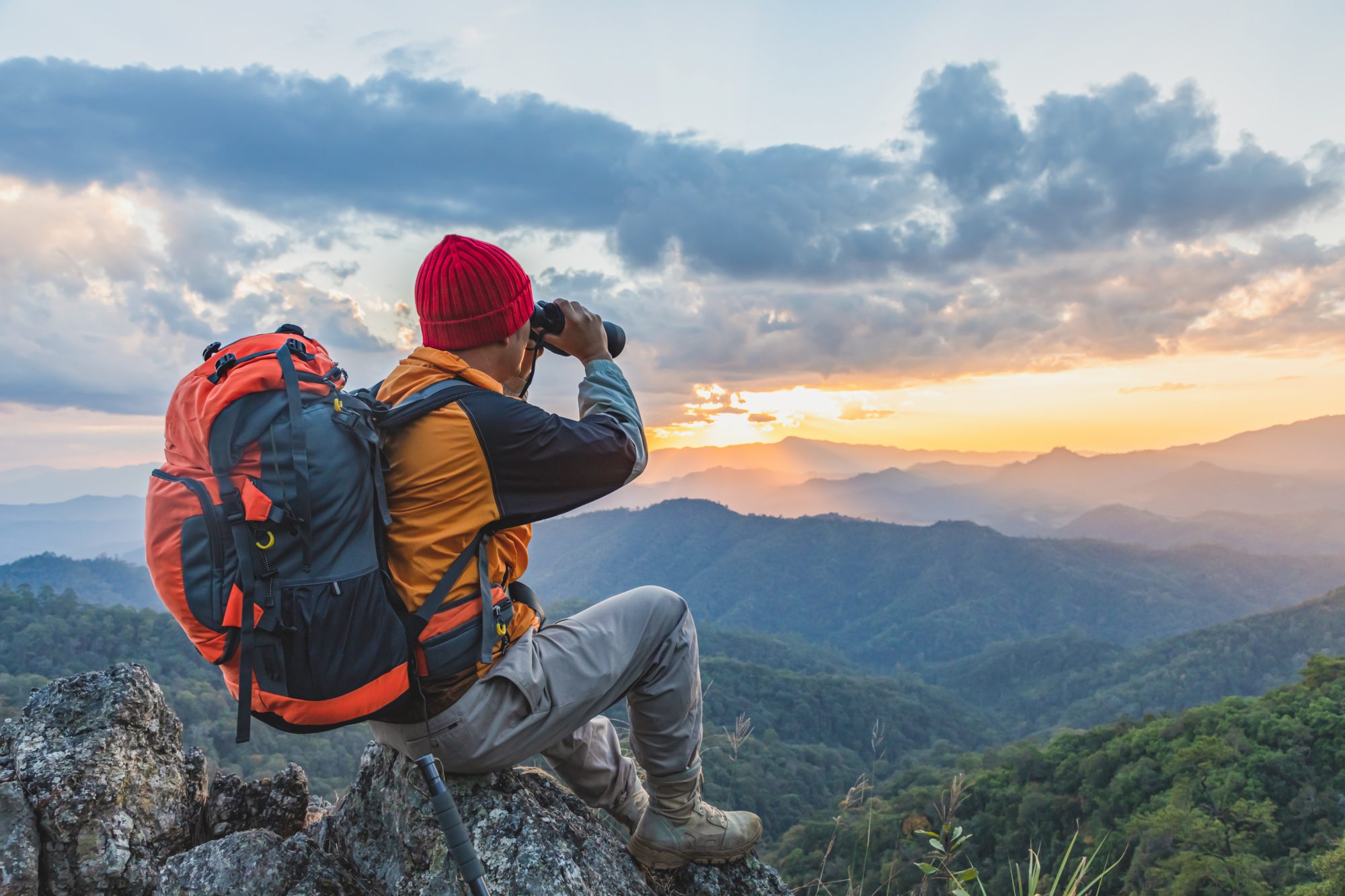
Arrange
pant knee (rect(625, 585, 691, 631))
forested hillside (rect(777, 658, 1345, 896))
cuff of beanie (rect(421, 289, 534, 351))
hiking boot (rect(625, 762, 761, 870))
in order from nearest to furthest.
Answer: cuff of beanie (rect(421, 289, 534, 351))
pant knee (rect(625, 585, 691, 631))
hiking boot (rect(625, 762, 761, 870))
forested hillside (rect(777, 658, 1345, 896))

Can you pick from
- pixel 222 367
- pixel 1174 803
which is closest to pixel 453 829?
pixel 222 367

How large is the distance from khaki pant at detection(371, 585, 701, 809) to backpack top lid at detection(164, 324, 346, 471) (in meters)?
1.13

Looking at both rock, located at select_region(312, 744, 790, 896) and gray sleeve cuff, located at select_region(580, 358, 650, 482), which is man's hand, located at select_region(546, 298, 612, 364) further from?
rock, located at select_region(312, 744, 790, 896)

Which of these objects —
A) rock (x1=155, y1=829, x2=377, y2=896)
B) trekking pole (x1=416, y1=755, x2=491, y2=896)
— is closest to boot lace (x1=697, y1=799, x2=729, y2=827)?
trekking pole (x1=416, y1=755, x2=491, y2=896)

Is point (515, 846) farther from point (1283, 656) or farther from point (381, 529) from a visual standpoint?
point (1283, 656)

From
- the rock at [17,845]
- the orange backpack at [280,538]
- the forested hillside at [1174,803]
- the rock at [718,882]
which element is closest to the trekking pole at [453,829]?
the orange backpack at [280,538]

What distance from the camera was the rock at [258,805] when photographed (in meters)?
3.49

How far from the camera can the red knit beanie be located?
277cm

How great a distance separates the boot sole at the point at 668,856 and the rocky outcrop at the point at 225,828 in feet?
0.15

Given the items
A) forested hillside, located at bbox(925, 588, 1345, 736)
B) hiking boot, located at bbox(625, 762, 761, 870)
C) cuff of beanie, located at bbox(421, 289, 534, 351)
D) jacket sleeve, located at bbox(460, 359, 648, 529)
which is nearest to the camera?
jacket sleeve, located at bbox(460, 359, 648, 529)

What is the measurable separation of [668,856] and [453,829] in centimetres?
122

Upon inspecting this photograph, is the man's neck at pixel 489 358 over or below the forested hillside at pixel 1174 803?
over

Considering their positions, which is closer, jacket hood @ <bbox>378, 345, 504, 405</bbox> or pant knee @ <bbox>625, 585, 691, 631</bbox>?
jacket hood @ <bbox>378, 345, 504, 405</bbox>

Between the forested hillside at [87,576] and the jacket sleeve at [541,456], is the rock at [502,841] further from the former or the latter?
the forested hillside at [87,576]
